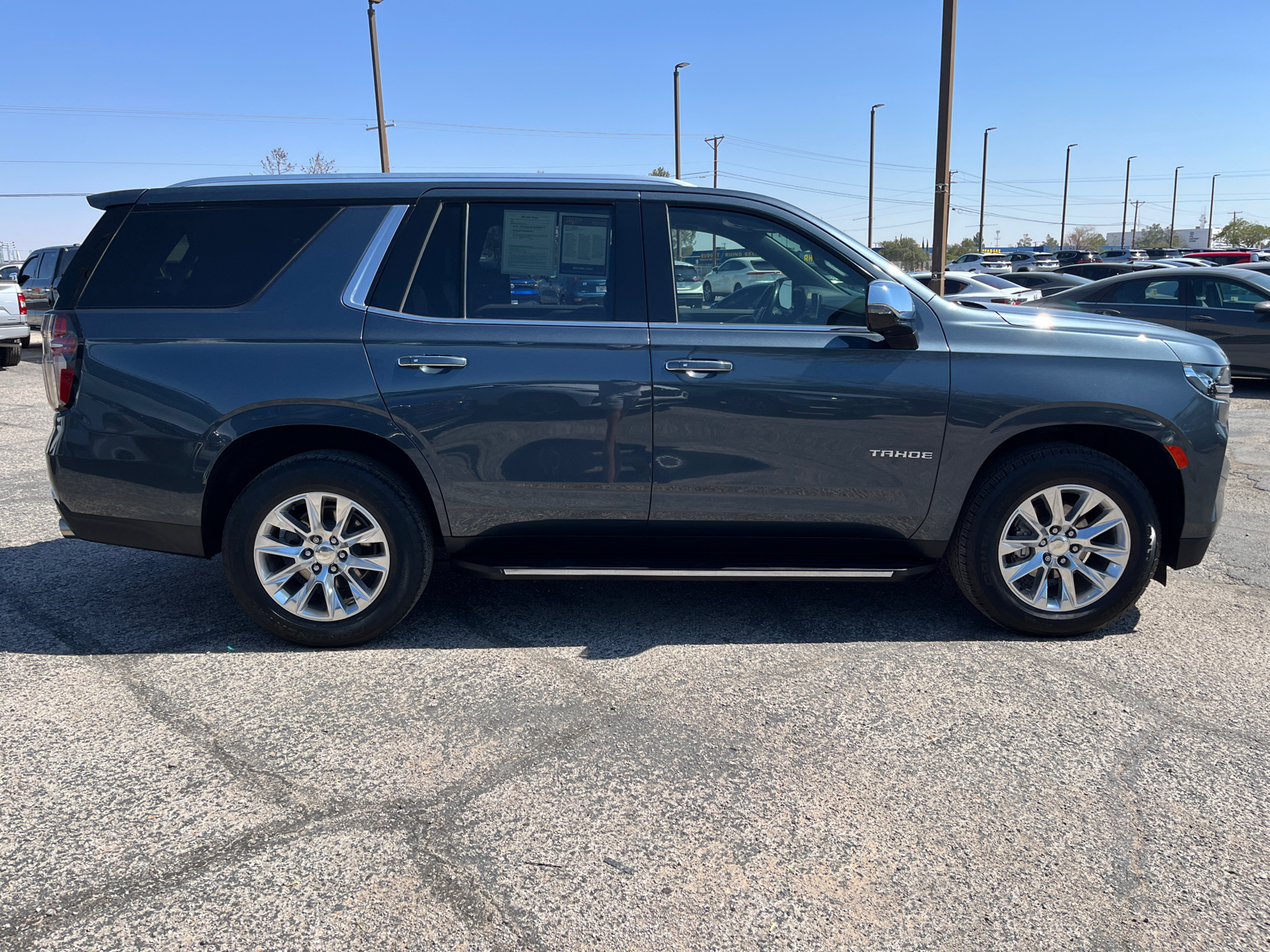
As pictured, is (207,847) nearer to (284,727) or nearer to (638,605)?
(284,727)

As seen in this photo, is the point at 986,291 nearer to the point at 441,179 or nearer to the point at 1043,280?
the point at 1043,280

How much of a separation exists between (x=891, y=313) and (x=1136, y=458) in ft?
4.63

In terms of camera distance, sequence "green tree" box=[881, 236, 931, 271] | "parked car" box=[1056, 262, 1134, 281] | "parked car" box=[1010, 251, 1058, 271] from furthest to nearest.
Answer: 1. "green tree" box=[881, 236, 931, 271]
2. "parked car" box=[1010, 251, 1058, 271]
3. "parked car" box=[1056, 262, 1134, 281]

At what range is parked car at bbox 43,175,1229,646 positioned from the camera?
3.94m

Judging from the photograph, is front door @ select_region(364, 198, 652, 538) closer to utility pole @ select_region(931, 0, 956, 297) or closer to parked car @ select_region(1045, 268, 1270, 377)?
utility pole @ select_region(931, 0, 956, 297)

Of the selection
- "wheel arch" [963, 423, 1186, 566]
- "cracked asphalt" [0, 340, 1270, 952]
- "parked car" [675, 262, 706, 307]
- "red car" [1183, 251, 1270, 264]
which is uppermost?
"red car" [1183, 251, 1270, 264]

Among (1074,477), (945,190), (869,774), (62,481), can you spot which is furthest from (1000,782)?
(945,190)

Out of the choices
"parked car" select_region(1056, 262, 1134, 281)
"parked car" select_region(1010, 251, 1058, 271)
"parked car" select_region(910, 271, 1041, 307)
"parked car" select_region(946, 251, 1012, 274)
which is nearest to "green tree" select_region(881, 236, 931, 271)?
"parked car" select_region(1010, 251, 1058, 271)

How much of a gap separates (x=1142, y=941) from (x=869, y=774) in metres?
0.90

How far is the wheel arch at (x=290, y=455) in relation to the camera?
4.05m

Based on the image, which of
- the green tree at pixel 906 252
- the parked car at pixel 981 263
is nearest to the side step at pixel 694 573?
the parked car at pixel 981 263

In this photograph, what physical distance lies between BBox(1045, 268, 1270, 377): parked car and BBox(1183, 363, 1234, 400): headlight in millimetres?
8402

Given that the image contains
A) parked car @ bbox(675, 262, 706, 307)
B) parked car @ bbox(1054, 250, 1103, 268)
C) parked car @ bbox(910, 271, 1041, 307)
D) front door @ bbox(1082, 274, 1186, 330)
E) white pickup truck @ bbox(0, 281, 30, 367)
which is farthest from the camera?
parked car @ bbox(1054, 250, 1103, 268)

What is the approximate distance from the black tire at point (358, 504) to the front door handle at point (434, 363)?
46cm
